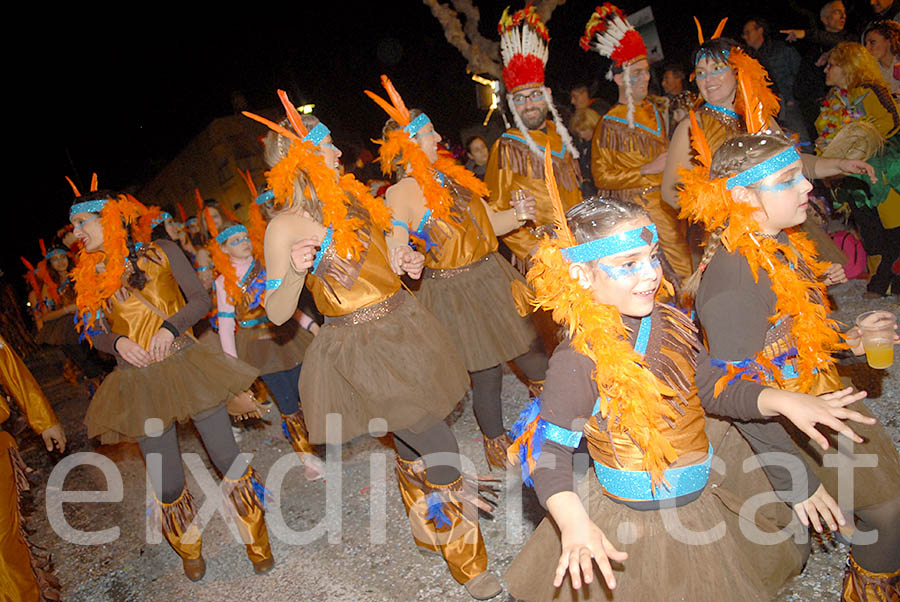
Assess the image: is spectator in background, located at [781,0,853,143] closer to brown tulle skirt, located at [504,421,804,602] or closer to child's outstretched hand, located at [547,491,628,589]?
brown tulle skirt, located at [504,421,804,602]

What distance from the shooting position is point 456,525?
2.65 meters

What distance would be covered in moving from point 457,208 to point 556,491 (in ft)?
7.12

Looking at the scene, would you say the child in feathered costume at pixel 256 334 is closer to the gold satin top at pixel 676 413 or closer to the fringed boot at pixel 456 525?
the fringed boot at pixel 456 525

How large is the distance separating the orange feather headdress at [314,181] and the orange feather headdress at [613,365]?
3.56 ft

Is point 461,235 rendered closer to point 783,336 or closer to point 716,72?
point 716,72

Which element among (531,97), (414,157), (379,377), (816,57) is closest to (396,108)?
(414,157)

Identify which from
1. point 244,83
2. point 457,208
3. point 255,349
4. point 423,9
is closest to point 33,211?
point 244,83

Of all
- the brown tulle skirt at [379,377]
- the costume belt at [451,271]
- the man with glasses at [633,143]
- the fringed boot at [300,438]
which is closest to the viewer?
the brown tulle skirt at [379,377]

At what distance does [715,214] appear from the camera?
209cm

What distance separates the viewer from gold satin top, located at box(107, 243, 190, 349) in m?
3.21

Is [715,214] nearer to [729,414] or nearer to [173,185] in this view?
[729,414]

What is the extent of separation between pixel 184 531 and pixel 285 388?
1409 millimetres

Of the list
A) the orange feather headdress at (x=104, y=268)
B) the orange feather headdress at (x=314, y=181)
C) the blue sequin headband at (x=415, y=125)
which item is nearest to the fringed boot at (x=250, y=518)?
the orange feather headdress at (x=104, y=268)

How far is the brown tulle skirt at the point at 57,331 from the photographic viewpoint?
21.5 ft
